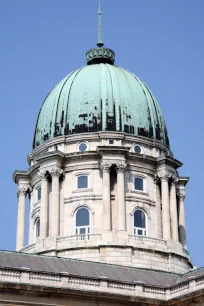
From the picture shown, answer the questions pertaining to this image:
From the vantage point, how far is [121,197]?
68.5 metres

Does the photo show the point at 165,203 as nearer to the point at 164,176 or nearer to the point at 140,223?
the point at 164,176

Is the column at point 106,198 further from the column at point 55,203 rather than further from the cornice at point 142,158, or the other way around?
the column at point 55,203

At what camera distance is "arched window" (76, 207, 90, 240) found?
68812mm

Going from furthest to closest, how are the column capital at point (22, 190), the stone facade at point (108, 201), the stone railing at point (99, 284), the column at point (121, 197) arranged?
the column capital at point (22, 190) < the column at point (121, 197) < the stone facade at point (108, 201) < the stone railing at point (99, 284)

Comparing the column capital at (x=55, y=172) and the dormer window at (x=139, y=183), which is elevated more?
the column capital at (x=55, y=172)

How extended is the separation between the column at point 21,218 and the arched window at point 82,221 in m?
6.90

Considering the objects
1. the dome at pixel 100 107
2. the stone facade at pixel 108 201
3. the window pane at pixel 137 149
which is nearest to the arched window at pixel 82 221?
the stone facade at pixel 108 201

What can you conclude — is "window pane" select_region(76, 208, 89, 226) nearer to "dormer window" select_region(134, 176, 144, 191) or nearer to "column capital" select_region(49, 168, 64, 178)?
"column capital" select_region(49, 168, 64, 178)

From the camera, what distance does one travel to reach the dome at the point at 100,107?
2869 inches

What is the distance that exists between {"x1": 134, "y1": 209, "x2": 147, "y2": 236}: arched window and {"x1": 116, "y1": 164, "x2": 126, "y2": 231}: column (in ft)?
6.55

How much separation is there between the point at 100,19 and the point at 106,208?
966 inches

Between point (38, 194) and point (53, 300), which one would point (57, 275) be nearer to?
point (53, 300)

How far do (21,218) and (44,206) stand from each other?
4667 mm

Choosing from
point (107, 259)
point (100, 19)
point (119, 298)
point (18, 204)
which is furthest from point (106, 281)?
point (100, 19)
